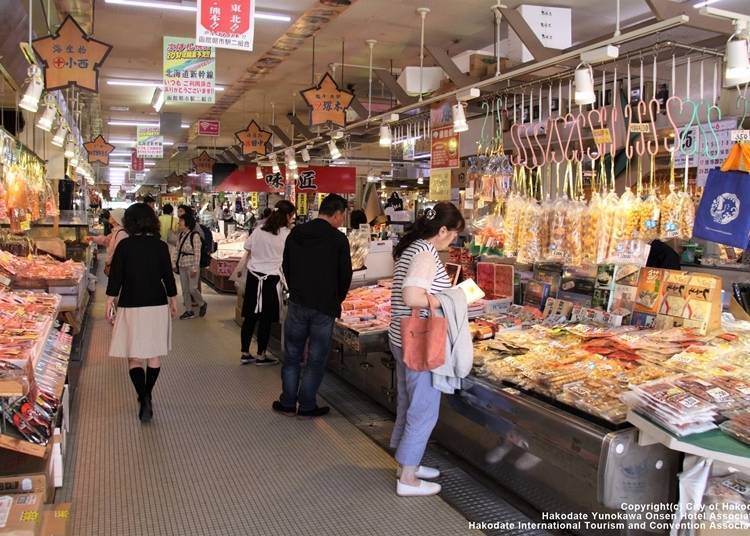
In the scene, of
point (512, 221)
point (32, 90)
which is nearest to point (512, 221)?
point (512, 221)

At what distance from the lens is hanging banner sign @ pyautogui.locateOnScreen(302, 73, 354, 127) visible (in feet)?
29.2

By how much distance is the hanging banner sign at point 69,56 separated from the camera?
6.50m

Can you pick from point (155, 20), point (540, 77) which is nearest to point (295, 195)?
point (155, 20)

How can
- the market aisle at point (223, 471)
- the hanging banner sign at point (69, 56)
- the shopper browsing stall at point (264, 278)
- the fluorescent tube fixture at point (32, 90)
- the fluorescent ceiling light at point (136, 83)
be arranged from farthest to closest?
the fluorescent ceiling light at point (136, 83)
the shopper browsing stall at point (264, 278)
the hanging banner sign at point (69, 56)
the fluorescent tube fixture at point (32, 90)
the market aisle at point (223, 471)

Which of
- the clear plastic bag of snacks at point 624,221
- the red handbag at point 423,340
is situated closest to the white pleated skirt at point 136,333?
the red handbag at point 423,340

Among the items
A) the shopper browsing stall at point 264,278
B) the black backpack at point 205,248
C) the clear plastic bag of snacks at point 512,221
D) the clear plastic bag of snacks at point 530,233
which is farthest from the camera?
the black backpack at point 205,248

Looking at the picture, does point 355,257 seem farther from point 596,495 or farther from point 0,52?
point 596,495

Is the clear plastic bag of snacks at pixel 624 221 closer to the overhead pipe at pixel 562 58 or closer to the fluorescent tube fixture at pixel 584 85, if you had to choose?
the fluorescent tube fixture at pixel 584 85

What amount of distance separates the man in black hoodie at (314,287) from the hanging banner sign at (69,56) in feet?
9.89

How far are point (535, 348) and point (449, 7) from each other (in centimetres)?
481

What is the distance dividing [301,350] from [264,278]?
2.04 metres

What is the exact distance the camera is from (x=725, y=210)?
376 centimetres

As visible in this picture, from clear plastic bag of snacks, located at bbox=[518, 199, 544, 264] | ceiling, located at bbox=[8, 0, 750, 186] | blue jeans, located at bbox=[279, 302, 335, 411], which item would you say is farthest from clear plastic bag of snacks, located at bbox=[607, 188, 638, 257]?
ceiling, located at bbox=[8, 0, 750, 186]

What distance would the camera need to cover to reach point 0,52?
6520 mm
